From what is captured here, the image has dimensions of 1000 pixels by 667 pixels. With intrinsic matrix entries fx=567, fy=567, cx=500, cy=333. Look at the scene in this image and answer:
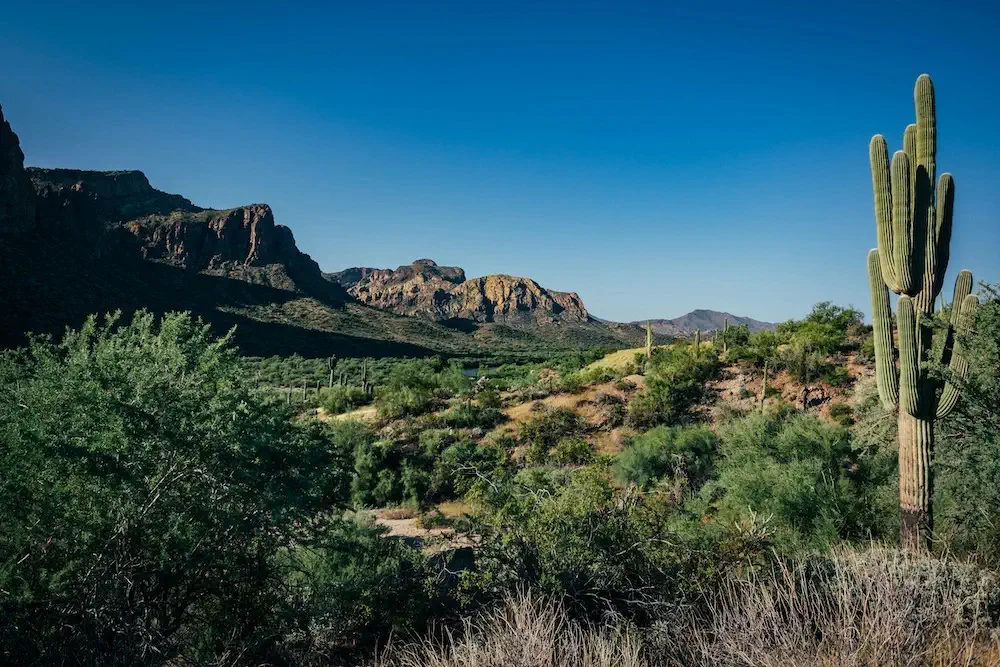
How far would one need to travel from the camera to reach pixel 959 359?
8.53 m

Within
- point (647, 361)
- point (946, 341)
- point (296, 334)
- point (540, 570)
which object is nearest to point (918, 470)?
point (946, 341)

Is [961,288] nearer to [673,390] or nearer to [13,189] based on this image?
[673,390]

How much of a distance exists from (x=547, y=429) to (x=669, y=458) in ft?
24.6

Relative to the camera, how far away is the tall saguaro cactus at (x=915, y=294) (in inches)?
330

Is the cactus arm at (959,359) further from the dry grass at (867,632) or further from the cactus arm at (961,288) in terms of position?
the dry grass at (867,632)

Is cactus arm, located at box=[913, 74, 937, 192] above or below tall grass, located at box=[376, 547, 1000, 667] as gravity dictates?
above

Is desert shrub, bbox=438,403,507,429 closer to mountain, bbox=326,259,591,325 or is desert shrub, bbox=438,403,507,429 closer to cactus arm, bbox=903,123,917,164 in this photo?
cactus arm, bbox=903,123,917,164

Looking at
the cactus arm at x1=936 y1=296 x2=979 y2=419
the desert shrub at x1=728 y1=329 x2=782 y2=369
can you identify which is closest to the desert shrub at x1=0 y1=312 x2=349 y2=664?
the cactus arm at x1=936 y1=296 x2=979 y2=419

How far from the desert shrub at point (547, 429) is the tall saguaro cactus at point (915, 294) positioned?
14905mm

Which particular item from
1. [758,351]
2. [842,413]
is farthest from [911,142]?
[758,351]

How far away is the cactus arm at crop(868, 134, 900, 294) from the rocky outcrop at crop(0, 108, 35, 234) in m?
62.2

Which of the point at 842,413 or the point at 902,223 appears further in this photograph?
the point at 842,413

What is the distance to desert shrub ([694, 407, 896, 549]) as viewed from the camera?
9.88 meters

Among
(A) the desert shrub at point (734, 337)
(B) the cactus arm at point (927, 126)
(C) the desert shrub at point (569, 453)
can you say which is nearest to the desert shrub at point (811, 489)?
(B) the cactus arm at point (927, 126)
